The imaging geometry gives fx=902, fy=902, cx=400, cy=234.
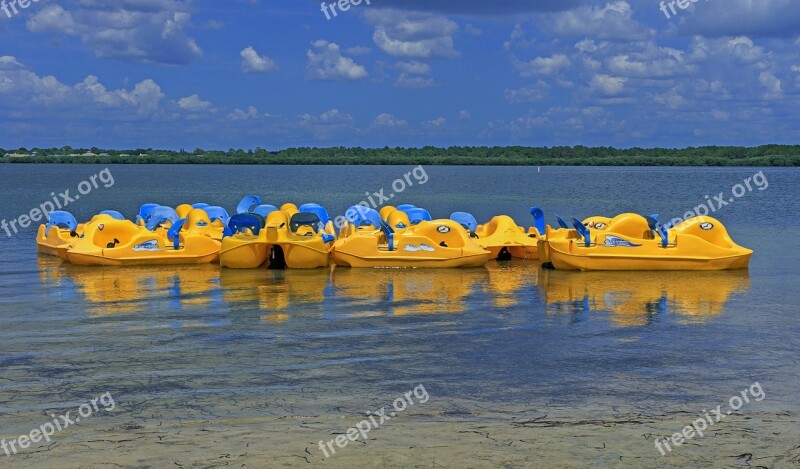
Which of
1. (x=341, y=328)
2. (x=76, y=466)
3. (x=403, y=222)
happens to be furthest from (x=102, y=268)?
(x=76, y=466)

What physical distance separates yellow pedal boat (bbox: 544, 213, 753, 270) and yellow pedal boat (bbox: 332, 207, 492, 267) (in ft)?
5.32

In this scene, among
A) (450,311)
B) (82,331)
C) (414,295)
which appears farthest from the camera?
(414,295)

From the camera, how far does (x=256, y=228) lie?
17422 mm

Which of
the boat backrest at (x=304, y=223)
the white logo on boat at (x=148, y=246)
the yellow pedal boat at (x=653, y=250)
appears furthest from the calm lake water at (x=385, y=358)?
the boat backrest at (x=304, y=223)

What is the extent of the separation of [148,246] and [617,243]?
887 centimetres

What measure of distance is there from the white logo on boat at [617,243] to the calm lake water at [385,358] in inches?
24.8

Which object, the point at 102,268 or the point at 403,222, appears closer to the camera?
the point at 102,268

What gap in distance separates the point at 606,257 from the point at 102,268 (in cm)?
944

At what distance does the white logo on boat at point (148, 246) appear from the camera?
17.2m

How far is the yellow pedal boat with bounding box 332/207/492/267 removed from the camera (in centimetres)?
1688

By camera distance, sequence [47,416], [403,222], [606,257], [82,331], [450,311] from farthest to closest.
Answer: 1. [403,222]
2. [606,257]
3. [450,311]
4. [82,331]
5. [47,416]

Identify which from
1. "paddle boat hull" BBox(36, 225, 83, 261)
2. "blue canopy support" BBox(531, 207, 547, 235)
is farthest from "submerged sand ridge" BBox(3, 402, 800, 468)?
"paddle boat hull" BBox(36, 225, 83, 261)

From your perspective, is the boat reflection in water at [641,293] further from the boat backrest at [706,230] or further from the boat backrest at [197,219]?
the boat backrest at [197,219]

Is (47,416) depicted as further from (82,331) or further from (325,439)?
(82,331)
